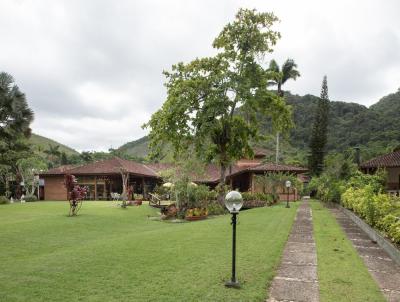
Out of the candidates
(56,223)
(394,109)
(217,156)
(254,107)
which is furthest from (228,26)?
(394,109)

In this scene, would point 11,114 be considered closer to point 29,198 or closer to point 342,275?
point 29,198

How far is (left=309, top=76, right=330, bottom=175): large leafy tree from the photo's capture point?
4191 centimetres

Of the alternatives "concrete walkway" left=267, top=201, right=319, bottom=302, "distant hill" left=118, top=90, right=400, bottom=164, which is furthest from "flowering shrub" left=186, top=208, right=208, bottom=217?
"distant hill" left=118, top=90, right=400, bottom=164

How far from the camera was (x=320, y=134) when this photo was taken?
42.1 m

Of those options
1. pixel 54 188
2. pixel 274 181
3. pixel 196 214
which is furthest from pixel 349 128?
pixel 196 214

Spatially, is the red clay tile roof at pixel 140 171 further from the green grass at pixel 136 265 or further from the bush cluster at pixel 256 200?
the green grass at pixel 136 265

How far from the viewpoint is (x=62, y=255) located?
309 inches

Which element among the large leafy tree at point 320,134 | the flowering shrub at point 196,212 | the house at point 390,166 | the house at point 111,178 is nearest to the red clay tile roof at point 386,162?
the house at point 390,166

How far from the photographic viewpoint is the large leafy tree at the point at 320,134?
4191 centimetres

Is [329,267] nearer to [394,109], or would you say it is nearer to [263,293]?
[263,293]

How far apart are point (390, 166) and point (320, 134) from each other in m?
15.0

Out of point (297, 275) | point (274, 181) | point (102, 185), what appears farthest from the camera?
point (102, 185)

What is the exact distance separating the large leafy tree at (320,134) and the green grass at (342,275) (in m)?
33.1

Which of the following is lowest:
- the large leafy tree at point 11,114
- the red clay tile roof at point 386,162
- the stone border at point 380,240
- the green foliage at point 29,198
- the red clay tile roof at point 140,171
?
the green foliage at point 29,198
